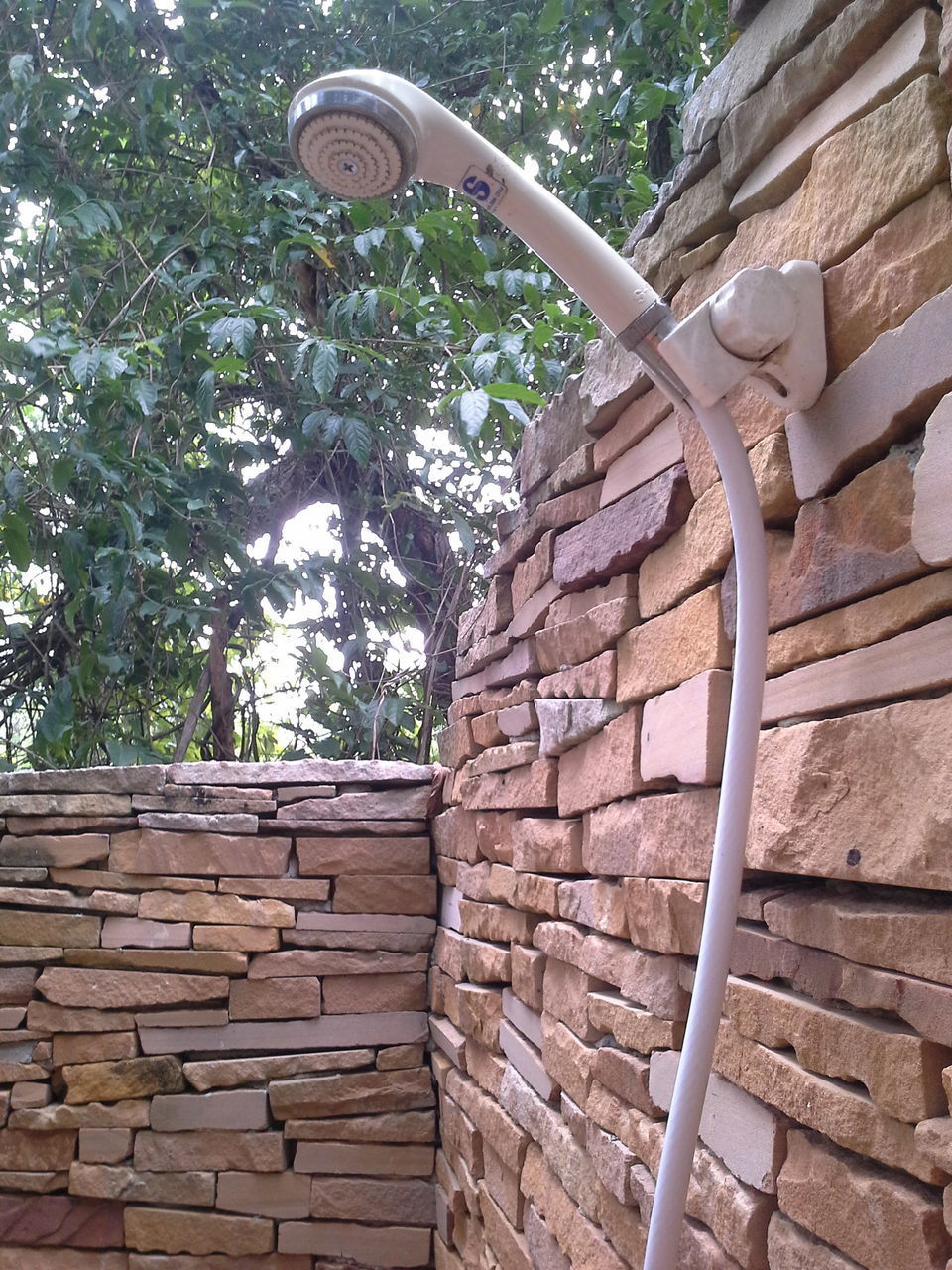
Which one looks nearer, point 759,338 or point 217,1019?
Result: point 759,338

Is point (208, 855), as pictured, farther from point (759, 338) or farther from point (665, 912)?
point (759, 338)

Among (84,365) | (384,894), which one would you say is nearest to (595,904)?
(384,894)

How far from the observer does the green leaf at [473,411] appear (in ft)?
6.23

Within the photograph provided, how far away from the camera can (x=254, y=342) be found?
8.00 ft

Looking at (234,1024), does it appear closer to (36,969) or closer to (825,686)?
(36,969)

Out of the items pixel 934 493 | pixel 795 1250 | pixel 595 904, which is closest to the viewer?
pixel 934 493

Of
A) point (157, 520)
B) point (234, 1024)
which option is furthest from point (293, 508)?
point (234, 1024)

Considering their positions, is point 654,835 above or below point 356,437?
below

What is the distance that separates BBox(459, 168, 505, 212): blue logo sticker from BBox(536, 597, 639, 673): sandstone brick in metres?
0.47

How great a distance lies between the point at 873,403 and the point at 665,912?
511mm

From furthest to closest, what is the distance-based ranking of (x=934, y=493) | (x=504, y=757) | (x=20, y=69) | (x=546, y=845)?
(x=20, y=69) → (x=504, y=757) → (x=546, y=845) → (x=934, y=493)

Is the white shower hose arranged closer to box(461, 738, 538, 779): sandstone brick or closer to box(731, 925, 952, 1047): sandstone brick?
box(731, 925, 952, 1047): sandstone brick

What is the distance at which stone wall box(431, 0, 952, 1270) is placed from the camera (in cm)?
65

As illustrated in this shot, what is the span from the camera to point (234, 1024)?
2.27 meters
